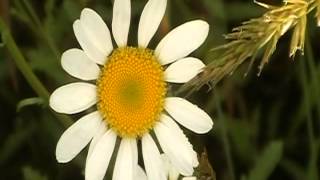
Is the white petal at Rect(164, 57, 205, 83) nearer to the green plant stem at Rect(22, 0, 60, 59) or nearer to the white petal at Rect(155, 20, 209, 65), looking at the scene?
the white petal at Rect(155, 20, 209, 65)

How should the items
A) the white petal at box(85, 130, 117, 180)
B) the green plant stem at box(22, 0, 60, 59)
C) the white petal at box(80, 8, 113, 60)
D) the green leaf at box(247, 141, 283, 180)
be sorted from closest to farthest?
1. the white petal at box(80, 8, 113, 60)
2. the white petal at box(85, 130, 117, 180)
3. the green plant stem at box(22, 0, 60, 59)
4. the green leaf at box(247, 141, 283, 180)

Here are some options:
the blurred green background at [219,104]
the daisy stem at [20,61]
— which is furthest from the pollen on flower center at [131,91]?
the blurred green background at [219,104]

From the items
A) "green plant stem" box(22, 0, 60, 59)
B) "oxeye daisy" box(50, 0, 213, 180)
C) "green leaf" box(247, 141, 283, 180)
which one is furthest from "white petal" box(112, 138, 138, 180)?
"green leaf" box(247, 141, 283, 180)

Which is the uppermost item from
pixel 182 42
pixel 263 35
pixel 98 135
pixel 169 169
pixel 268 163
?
pixel 263 35

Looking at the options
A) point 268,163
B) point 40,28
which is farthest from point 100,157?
point 268,163

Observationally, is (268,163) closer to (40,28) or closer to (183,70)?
(183,70)

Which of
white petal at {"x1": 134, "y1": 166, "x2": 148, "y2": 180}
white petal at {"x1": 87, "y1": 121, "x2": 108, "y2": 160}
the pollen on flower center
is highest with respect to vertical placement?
the pollen on flower center

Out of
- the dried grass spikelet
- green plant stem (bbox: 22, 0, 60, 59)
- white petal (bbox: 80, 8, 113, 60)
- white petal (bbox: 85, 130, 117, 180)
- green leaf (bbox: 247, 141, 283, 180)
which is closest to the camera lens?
the dried grass spikelet
